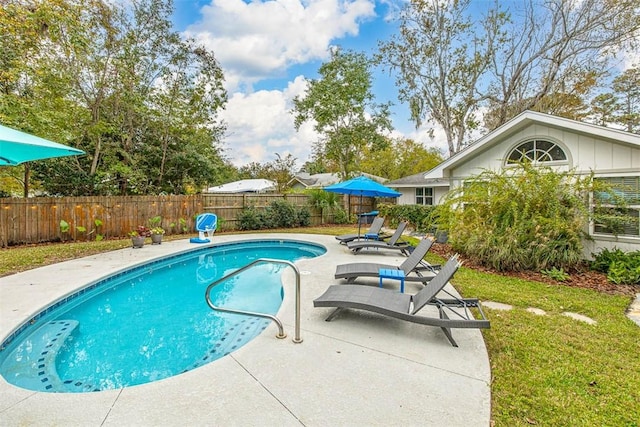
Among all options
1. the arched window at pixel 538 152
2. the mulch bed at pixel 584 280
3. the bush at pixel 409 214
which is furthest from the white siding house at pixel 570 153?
the bush at pixel 409 214

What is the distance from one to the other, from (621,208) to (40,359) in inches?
452

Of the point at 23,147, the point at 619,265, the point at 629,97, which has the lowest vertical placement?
the point at 619,265

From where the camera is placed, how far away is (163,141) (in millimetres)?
14812

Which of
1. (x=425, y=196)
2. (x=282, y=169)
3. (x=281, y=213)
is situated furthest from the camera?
(x=282, y=169)

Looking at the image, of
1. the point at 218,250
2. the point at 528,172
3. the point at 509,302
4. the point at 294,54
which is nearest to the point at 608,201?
the point at 528,172

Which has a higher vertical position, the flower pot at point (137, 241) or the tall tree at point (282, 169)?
the tall tree at point (282, 169)

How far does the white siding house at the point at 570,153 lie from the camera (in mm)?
7254

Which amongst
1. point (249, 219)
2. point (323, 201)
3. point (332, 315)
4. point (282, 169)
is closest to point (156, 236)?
point (249, 219)

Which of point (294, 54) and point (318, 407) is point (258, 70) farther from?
point (318, 407)

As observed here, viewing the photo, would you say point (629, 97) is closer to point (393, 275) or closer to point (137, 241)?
point (393, 275)

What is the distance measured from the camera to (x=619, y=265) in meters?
6.72

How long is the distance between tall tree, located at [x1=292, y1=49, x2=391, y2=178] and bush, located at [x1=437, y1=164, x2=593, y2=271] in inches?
563

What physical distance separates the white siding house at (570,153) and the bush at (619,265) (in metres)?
0.46

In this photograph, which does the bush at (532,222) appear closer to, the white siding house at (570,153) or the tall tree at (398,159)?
the white siding house at (570,153)
